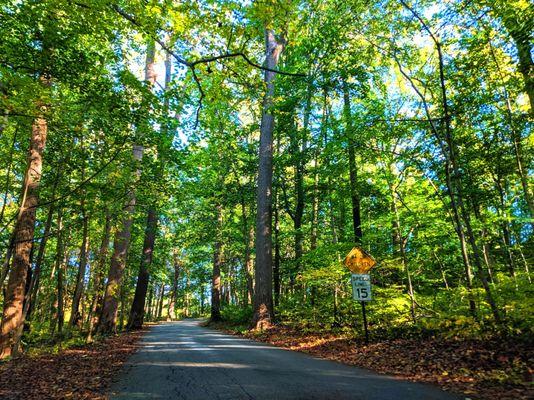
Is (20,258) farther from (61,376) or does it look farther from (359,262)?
(359,262)

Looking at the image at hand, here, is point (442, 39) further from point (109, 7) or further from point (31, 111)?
point (31, 111)

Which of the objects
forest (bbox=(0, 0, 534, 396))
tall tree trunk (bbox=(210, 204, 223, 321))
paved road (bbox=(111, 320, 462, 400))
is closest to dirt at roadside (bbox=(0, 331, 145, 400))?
paved road (bbox=(111, 320, 462, 400))

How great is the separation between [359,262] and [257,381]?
16.4 feet

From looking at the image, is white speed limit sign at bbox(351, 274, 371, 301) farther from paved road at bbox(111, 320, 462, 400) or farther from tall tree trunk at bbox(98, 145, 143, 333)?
tall tree trunk at bbox(98, 145, 143, 333)

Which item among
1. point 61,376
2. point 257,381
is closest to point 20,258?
point 61,376

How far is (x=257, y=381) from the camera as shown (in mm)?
5395

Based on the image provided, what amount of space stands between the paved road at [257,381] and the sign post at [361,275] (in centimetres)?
213

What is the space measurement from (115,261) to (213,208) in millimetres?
7850

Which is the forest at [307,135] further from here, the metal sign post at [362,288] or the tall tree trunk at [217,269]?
the tall tree trunk at [217,269]

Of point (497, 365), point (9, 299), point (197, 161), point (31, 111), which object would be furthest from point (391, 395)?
point (197, 161)

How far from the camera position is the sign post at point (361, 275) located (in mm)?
9031

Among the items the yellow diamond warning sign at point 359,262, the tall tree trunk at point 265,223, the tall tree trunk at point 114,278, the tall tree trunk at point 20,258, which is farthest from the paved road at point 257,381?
the tall tree trunk at point 114,278

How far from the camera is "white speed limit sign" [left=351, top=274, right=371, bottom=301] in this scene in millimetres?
9039

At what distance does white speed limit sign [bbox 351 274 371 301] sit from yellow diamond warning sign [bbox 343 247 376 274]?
0.19m
